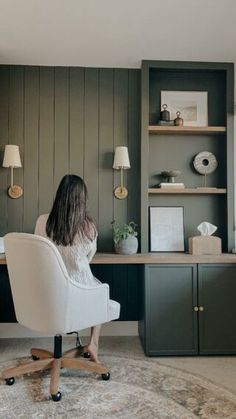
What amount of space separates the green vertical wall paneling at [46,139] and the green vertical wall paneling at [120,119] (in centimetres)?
59

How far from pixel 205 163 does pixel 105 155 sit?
93cm

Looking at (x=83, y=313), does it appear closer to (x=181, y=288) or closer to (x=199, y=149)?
(x=181, y=288)

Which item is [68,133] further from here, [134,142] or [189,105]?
[189,105]

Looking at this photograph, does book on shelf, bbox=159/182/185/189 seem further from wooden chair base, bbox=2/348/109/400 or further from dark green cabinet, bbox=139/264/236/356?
wooden chair base, bbox=2/348/109/400

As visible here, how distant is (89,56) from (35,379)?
2.56 m

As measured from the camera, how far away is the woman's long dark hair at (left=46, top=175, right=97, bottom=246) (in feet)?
7.54

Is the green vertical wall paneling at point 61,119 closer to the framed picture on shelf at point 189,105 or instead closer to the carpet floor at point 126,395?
the framed picture on shelf at point 189,105

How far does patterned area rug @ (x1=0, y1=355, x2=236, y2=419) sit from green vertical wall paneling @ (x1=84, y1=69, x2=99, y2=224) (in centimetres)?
141

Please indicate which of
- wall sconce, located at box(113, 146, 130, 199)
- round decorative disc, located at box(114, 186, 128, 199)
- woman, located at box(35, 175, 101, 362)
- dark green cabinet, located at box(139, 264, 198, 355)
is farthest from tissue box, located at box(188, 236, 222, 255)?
woman, located at box(35, 175, 101, 362)

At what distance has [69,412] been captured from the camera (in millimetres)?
1945

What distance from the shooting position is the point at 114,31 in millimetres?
2633

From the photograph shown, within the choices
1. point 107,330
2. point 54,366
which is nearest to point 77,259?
point 54,366

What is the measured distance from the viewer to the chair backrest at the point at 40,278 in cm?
201

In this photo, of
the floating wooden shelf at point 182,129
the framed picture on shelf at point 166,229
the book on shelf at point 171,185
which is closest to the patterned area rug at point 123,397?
the framed picture on shelf at point 166,229
